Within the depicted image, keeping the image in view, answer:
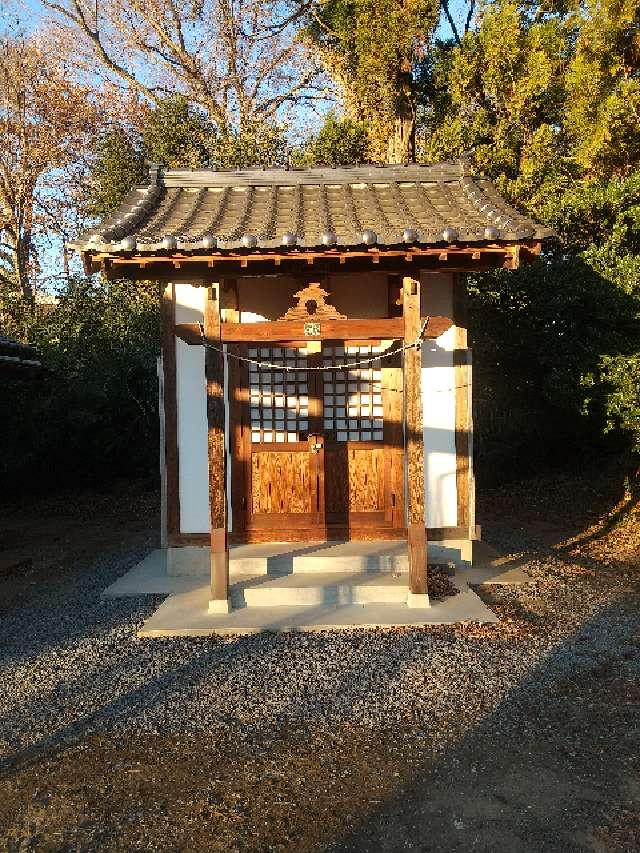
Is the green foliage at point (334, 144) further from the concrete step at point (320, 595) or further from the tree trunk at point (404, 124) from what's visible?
the concrete step at point (320, 595)

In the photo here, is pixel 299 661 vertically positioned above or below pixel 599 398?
below

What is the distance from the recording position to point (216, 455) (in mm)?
5480

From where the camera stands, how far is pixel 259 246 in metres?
4.97

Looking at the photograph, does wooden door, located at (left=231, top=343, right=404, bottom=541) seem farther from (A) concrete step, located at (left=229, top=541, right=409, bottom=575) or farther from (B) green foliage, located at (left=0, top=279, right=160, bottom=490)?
(B) green foliage, located at (left=0, top=279, right=160, bottom=490)

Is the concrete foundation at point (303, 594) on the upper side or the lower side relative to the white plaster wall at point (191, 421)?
lower

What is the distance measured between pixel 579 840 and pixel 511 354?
28.6ft

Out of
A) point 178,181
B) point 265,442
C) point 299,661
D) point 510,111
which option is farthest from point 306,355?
point 510,111

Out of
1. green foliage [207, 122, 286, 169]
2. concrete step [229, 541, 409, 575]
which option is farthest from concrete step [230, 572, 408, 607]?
green foliage [207, 122, 286, 169]

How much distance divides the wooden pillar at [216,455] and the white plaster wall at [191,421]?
1.19 m

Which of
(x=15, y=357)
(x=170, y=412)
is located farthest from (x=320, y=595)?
(x=15, y=357)

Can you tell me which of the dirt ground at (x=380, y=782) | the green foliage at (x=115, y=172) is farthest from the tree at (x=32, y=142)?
the dirt ground at (x=380, y=782)

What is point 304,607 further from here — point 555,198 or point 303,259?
point 555,198

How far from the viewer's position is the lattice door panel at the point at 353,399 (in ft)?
22.6

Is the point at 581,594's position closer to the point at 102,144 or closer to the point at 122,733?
the point at 122,733
